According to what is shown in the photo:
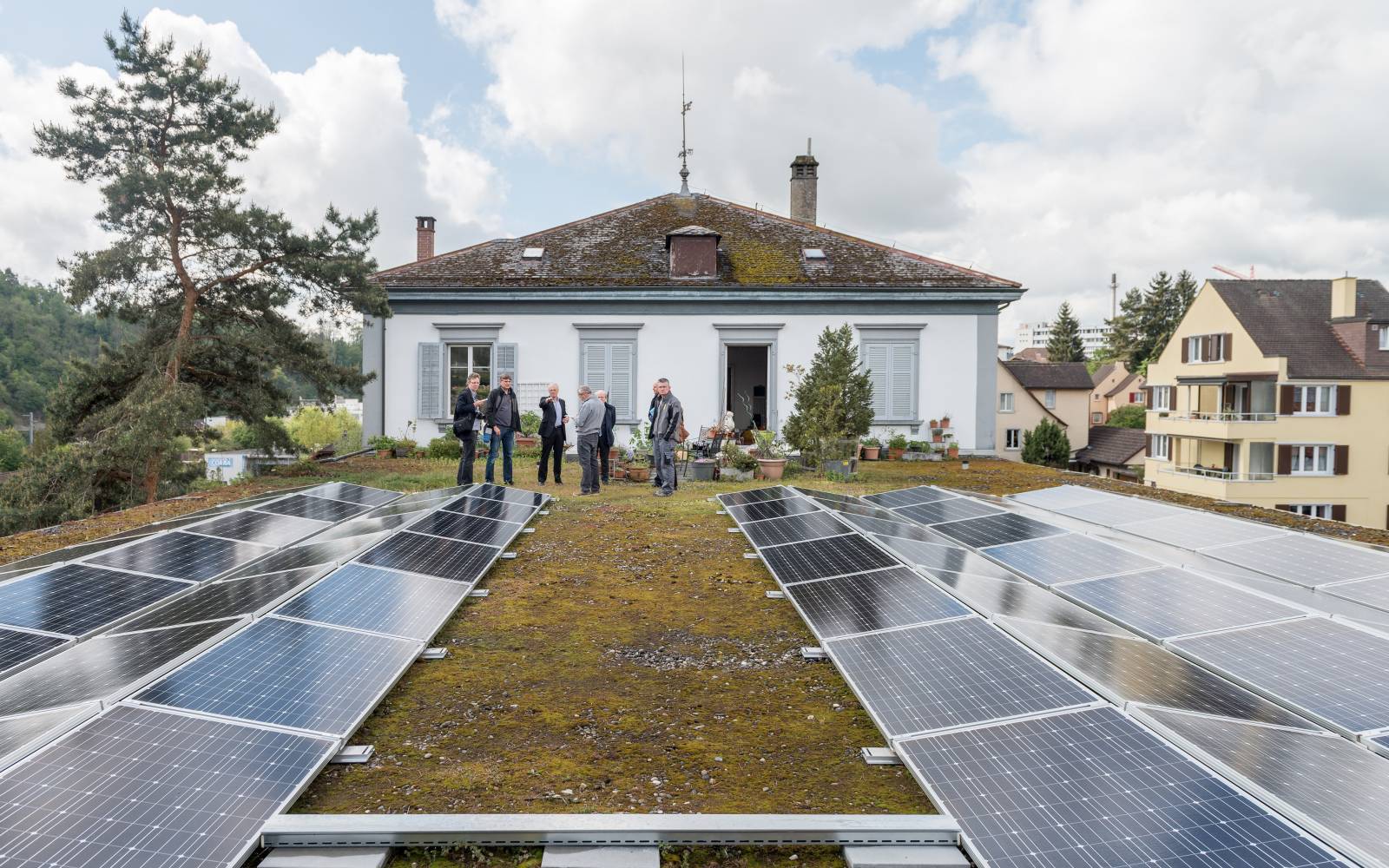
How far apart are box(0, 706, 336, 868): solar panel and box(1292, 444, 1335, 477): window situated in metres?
44.0

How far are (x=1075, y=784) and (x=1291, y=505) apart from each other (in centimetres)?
4290

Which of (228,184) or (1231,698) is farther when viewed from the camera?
(228,184)

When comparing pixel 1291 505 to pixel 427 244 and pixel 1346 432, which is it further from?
pixel 427 244

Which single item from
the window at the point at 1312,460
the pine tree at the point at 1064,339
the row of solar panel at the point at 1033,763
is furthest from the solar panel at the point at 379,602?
→ the pine tree at the point at 1064,339

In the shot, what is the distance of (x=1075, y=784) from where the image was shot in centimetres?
302

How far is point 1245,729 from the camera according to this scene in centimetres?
339

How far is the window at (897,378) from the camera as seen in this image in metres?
20.7

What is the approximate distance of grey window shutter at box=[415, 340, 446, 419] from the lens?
20688mm

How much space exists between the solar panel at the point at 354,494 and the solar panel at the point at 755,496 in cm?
458

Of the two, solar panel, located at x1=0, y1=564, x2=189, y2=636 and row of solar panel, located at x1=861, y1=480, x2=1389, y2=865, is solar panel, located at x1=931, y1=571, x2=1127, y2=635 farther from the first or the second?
solar panel, located at x1=0, y1=564, x2=189, y2=636

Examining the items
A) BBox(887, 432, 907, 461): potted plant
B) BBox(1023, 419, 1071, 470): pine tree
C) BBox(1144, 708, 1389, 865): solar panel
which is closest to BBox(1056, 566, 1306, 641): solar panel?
BBox(1144, 708, 1389, 865): solar panel

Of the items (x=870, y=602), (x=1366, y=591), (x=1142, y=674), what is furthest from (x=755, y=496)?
(x=1142, y=674)

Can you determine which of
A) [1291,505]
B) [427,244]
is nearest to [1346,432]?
[1291,505]

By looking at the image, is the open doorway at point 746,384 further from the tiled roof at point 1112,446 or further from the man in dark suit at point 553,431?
the tiled roof at point 1112,446
